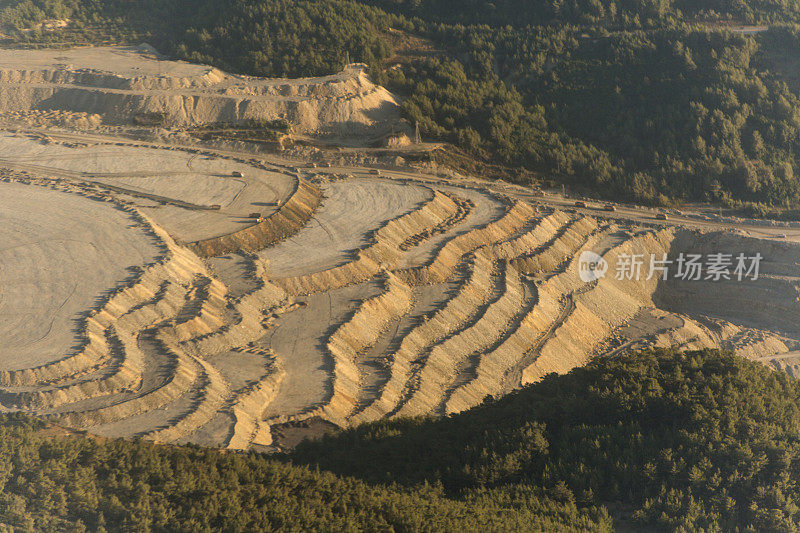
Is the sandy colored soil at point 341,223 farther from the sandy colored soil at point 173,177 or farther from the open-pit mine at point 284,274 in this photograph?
the sandy colored soil at point 173,177

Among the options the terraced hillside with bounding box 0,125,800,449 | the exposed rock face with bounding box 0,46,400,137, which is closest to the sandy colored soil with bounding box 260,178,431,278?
the terraced hillside with bounding box 0,125,800,449

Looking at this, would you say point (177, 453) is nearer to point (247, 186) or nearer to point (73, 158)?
point (247, 186)

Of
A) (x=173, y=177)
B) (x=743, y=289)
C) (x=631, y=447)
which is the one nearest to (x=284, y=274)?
(x=173, y=177)

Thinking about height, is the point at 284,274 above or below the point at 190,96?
below

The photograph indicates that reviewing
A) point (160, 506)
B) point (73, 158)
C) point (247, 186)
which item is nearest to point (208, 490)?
point (160, 506)

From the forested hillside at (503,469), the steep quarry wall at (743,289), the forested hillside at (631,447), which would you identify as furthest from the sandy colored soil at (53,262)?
the steep quarry wall at (743,289)

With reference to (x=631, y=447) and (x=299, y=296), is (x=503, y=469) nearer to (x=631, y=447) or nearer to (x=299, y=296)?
(x=631, y=447)
